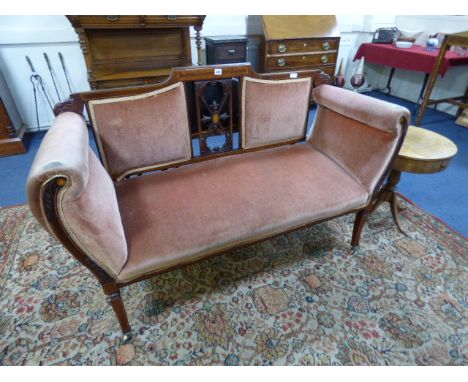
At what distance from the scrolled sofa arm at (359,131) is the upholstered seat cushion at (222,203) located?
0.06 meters

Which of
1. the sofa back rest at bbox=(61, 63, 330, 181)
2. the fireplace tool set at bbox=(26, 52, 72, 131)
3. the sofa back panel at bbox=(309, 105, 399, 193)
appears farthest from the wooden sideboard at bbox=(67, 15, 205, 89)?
the sofa back panel at bbox=(309, 105, 399, 193)

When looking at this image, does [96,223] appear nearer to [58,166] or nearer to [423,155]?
[58,166]

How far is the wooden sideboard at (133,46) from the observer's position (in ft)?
7.32

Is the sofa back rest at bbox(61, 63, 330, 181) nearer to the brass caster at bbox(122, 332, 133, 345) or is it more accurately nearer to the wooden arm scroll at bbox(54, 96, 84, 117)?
the wooden arm scroll at bbox(54, 96, 84, 117)

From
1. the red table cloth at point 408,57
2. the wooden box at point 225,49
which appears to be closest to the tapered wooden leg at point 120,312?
the wooden box at point 225,49

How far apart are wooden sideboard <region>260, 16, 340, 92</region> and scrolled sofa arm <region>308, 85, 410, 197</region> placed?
1569mm

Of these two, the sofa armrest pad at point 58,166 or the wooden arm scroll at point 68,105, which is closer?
the sofa armrest pad at point 58,166

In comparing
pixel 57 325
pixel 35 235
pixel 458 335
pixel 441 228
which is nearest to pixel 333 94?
pixel 441 228

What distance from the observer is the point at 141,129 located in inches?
48.4

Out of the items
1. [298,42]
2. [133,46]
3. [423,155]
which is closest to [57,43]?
[133,46]

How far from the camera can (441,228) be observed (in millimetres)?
1616

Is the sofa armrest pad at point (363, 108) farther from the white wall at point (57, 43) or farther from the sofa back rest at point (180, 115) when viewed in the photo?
the white wall at point (57, 43)

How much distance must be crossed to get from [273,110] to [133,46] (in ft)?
6.10

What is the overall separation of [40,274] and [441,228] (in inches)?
84.9
